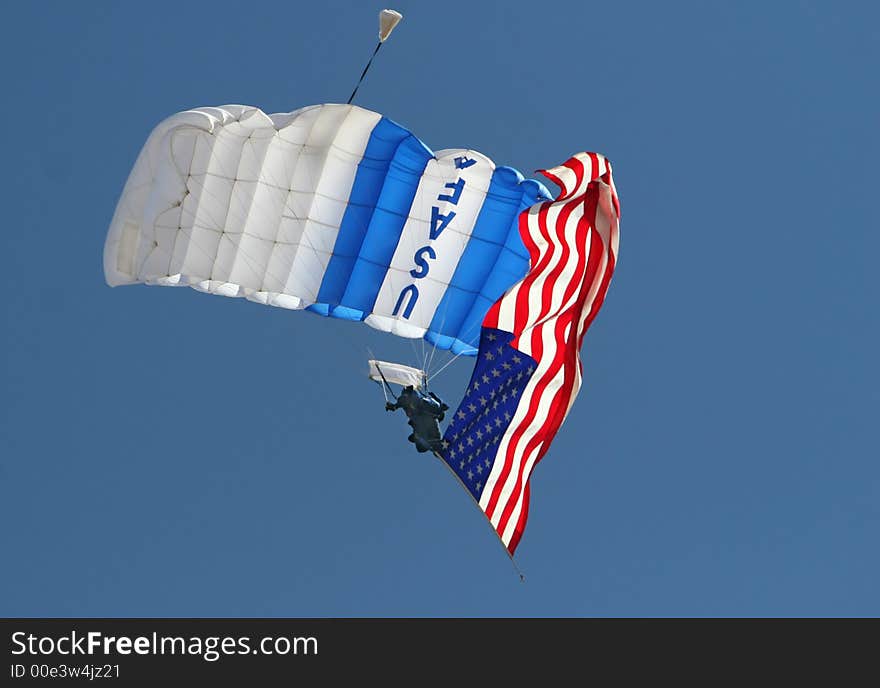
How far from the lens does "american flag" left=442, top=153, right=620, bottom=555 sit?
30.8 meters

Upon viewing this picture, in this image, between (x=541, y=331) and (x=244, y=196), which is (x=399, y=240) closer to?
(x=244, y=196)

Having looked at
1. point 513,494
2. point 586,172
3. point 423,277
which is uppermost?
point 586,172

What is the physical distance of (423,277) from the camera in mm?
33188

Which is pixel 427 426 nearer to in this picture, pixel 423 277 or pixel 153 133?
pixel 423 277

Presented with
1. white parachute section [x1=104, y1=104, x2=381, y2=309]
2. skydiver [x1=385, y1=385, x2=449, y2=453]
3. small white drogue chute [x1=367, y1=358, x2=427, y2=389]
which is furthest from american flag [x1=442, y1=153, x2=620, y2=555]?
white parachute section [x1=104, y1=104, x2=381, y2=309]

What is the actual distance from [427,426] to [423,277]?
9.21 ft

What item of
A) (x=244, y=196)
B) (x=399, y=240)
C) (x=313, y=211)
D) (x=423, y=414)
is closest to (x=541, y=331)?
(x=423, y=414)

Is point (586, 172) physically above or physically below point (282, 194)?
above

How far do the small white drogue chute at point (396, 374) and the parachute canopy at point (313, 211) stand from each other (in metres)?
1.09

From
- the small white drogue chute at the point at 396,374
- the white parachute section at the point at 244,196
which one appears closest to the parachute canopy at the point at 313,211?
the white parachute section at the point at 244,196

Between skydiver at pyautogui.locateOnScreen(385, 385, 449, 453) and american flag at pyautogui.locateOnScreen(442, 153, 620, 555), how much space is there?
42.1 inches

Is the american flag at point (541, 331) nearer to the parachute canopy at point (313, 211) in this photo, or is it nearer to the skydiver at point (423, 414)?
the skydiver at point (423, 414)

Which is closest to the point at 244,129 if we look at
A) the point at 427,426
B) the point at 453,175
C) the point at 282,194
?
→ the point at 282,194

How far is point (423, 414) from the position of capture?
31.7m
